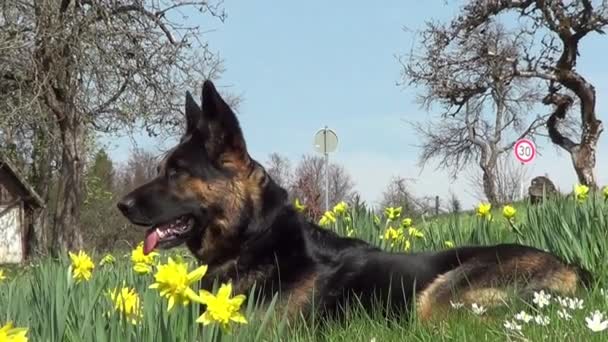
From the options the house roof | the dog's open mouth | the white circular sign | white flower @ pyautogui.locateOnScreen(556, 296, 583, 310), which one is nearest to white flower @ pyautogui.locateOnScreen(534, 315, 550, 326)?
white flower @ pyautogui.locateOnScreen(556, 296, 583, 310)

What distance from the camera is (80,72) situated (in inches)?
766

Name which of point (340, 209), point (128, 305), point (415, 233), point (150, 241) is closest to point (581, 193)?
point (415, 233)

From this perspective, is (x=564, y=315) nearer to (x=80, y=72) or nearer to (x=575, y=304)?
(x=575, y=304)

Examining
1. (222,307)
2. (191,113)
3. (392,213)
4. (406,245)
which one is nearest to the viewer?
(222,307)

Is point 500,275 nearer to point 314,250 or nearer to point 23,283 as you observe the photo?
point 314,250

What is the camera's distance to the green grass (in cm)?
246

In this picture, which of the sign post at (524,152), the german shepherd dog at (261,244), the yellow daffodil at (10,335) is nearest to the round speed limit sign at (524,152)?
the sign post at (524,152)

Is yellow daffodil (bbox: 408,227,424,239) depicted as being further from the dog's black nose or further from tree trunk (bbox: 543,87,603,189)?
tree trunk (bbox: 543,87,603,189)

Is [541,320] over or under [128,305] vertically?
under

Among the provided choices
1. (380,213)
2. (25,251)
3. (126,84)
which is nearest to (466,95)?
(126,84)

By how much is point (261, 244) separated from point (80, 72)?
16.0 meters

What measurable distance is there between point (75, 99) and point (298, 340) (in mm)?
18558

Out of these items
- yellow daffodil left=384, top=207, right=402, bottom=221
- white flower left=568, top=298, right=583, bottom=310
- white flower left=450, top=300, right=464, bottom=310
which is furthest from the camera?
yellow daffodil left=384, top=207, right=402, bottom=221

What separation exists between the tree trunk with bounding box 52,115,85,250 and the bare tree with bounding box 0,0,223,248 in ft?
0.09
